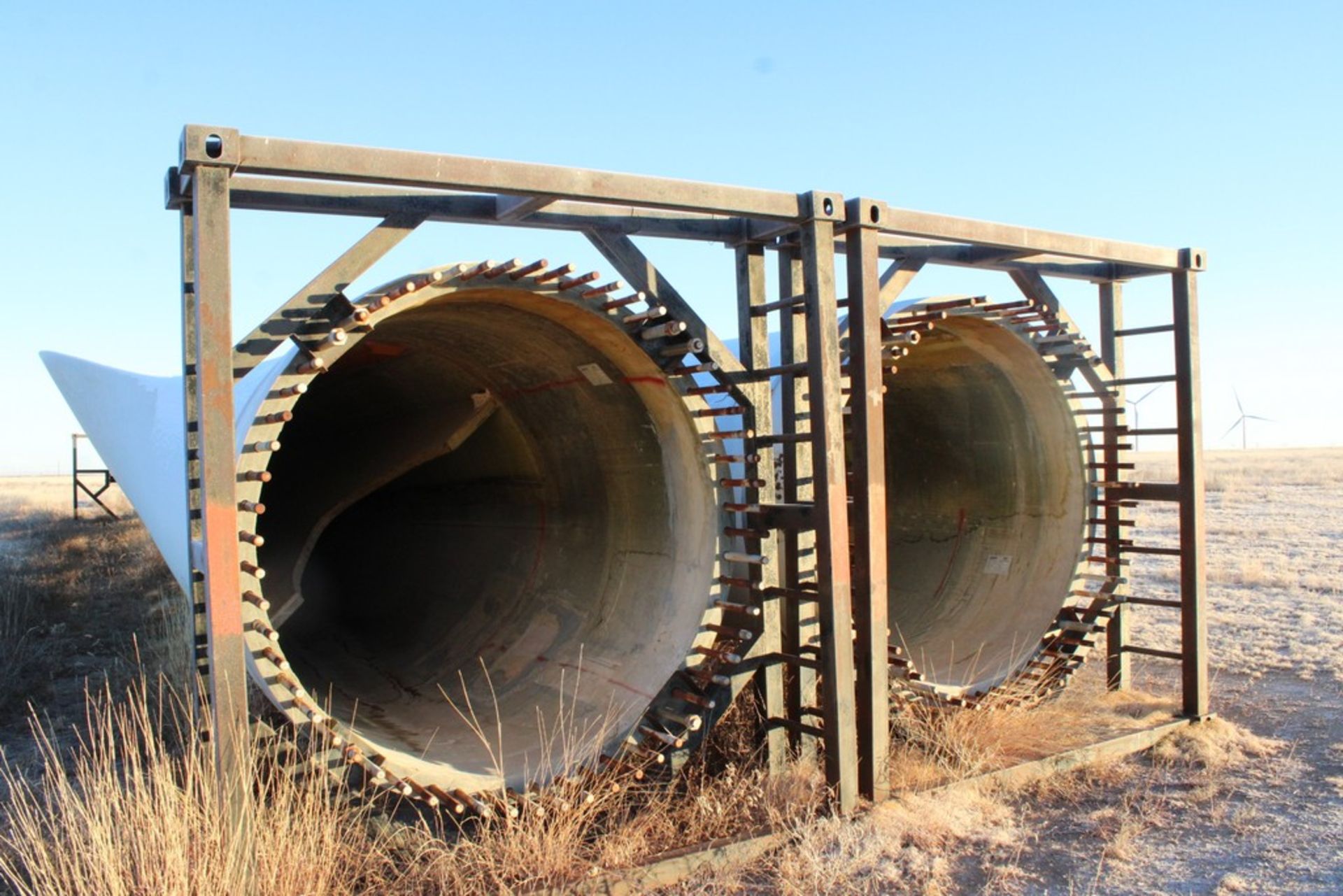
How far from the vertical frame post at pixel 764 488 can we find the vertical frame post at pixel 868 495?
0.44 metres

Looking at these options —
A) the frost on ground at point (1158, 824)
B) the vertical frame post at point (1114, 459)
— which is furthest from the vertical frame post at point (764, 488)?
the vertical frame post at point (1114, 459)

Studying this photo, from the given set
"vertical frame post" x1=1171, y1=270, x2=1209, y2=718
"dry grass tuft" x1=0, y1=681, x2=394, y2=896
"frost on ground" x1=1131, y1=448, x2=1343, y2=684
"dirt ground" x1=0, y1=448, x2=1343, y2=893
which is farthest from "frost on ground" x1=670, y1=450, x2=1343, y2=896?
"dry grass tuft" x1=0, y1=681, x2=394, y2=896

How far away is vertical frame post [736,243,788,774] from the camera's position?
5.32 m

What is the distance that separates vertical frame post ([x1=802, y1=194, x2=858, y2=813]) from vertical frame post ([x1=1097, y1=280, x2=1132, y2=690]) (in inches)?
117

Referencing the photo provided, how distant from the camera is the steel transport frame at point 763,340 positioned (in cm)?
364

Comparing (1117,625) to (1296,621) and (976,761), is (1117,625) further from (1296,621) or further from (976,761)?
(1296,621)

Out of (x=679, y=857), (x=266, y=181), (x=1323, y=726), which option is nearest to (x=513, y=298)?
(x=266, y=181)

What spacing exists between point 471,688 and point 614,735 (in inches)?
66.4

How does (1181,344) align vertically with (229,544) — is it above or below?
above

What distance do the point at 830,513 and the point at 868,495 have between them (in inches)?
9.9

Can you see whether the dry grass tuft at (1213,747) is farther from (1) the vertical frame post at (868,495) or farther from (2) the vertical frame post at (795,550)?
(2) the vertical frame post at (795,550)

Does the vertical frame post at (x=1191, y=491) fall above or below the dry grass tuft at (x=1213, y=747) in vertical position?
above

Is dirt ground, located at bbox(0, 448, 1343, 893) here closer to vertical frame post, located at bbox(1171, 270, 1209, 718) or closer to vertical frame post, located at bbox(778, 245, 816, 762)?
vertical frame post, located at bbox(1171, 270, 1209, 718)

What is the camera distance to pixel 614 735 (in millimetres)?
5027
